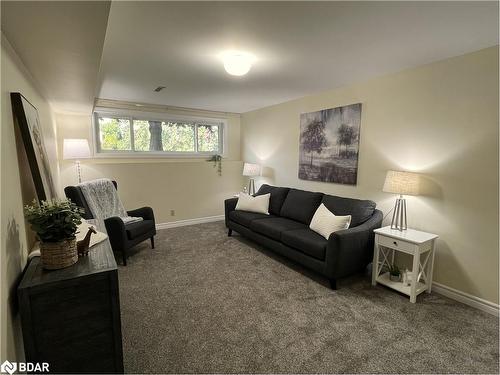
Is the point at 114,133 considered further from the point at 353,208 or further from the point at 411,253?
the point at 411,253

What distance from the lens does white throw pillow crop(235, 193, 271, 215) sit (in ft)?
13.5

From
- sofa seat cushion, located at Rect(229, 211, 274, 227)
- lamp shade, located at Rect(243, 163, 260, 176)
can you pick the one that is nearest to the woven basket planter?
sofa seat cushion, located at Rect(229, 211, 274, 227)

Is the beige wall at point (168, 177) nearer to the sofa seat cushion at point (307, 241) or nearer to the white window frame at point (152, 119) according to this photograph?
the white window frame at point (152, 119)

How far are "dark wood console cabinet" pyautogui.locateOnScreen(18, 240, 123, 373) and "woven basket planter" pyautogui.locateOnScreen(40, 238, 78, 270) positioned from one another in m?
0.04

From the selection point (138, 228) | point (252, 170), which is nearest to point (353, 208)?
point (252, 170)

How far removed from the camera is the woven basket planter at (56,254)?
1.30 meters

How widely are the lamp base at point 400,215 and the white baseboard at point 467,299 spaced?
65 cm

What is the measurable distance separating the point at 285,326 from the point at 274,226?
4.87 feet

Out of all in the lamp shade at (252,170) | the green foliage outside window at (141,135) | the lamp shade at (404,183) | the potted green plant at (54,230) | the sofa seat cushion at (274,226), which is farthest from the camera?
the lamp shade at (252,170)

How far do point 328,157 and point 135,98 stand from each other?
10.4 ft

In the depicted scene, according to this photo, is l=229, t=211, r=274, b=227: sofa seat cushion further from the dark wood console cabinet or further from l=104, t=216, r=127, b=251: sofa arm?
the dark wood console cabinet

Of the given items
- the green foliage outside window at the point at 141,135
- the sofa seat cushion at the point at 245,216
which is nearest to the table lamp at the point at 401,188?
the sofa seat cushion at the point at 245,216

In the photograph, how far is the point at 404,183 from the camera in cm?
259

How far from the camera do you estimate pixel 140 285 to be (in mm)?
2713
